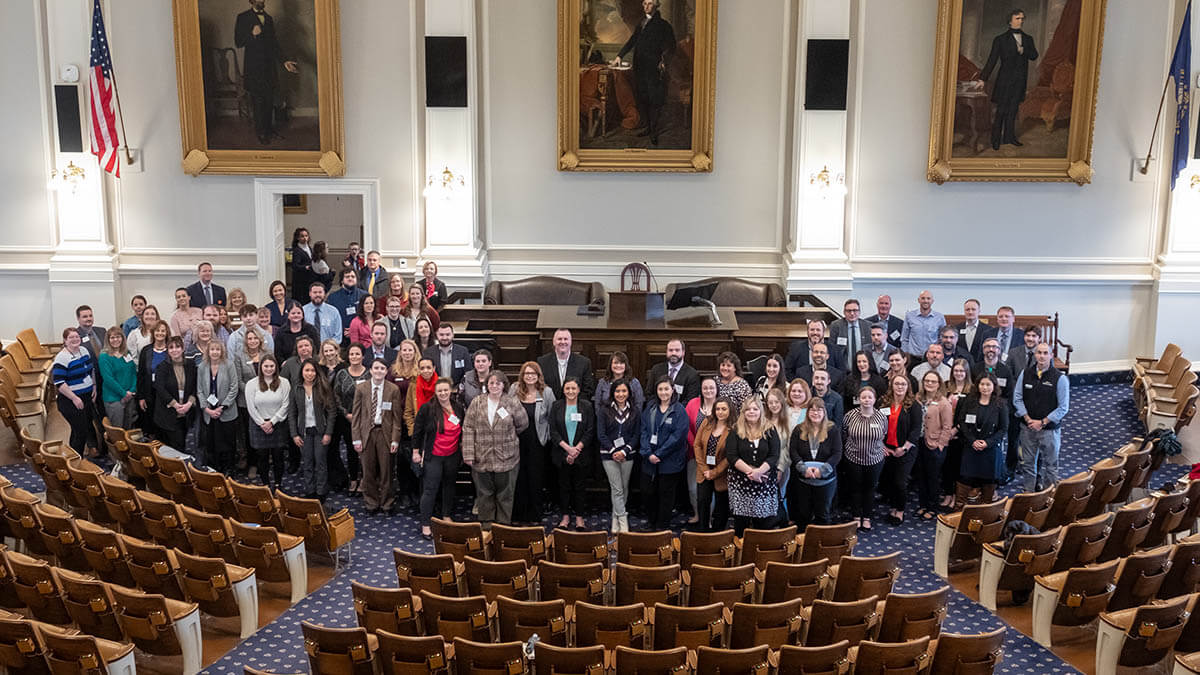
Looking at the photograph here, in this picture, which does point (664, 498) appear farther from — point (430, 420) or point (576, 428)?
point (430, 420)

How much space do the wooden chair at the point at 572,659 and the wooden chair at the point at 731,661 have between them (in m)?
0.58

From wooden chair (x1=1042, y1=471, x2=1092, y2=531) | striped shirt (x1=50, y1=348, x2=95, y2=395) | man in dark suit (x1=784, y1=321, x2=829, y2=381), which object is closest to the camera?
wooden chair (x1=1042, y1=471, x2=1092, y2=531)

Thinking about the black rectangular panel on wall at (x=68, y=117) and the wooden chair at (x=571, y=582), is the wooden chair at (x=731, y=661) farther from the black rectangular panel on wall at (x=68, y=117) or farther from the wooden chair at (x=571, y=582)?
the black rectangular panel on wall at (x=68, y=117)

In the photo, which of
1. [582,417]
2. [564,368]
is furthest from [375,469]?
[582,417]

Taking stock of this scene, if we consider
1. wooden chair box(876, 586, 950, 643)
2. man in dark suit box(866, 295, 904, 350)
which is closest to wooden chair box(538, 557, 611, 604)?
wooden chair box(876, 586, 950, 643)

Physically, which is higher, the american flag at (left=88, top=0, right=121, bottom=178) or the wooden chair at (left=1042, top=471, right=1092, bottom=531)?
the american flag at (left=88, top=0, right=121, bottom=178)

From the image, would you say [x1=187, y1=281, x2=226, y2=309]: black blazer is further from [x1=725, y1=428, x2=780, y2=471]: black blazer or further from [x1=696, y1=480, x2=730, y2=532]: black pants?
[x1=725, y1=428, x2=780, y2=471]: black blazer

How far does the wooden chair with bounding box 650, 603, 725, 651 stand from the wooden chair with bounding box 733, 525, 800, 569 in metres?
1.41

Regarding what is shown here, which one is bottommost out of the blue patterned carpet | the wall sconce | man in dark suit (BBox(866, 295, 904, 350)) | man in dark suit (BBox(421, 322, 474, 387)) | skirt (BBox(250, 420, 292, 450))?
the blue patterned carpet

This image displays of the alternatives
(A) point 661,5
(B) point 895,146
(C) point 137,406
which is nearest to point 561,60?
(A) point 661,5

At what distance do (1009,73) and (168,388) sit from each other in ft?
34.1

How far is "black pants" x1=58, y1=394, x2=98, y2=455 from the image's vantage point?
12016 millimetres

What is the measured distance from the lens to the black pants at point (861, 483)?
10633 mm

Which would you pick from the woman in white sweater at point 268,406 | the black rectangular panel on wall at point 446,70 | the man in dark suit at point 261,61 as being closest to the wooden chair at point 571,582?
the woman in white sweater at point 268,406
